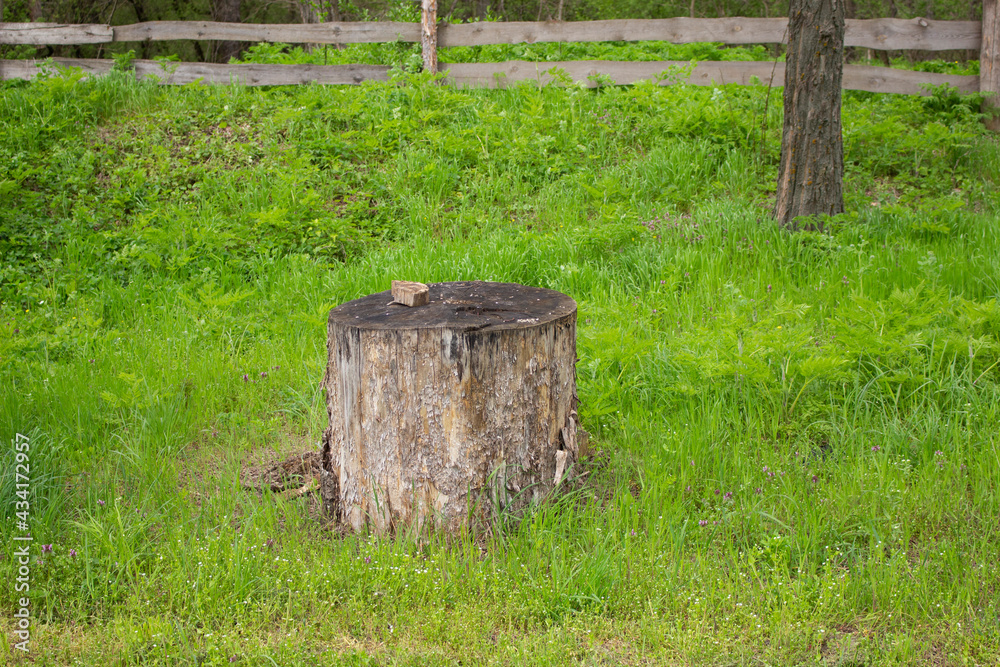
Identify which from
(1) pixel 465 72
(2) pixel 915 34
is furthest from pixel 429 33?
(2) pixel 915 34

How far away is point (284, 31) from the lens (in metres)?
11.0

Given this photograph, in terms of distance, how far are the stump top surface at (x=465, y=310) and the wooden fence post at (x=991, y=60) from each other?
796cm

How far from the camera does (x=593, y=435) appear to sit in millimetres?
4137

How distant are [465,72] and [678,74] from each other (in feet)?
9.61

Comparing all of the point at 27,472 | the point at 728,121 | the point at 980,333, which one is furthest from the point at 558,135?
the point at 27,472

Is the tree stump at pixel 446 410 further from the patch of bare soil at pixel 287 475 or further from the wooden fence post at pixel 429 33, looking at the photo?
the wooden fence post at pixel 429 33

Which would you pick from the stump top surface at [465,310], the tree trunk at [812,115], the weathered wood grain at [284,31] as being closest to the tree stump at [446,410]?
the stump top surface at [465,310]

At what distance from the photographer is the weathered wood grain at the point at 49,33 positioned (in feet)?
35.3

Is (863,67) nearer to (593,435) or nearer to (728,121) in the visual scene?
(728,121)

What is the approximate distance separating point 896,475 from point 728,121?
230 inches

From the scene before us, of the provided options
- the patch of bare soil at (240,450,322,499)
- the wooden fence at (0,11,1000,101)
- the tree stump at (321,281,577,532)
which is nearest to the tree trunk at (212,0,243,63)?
the wooden fence at (0,11,1000,101)

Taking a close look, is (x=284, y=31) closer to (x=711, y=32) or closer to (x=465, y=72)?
(x=465, y=72)

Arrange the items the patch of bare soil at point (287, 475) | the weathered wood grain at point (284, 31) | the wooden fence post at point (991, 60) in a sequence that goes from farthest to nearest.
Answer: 1. the weathered wood grain at point (284, 31)
2. the wooden fence post at point (991, 60)
3. the patch of bare soil at point (287, 475)

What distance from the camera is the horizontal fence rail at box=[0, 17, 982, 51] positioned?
9.48m
